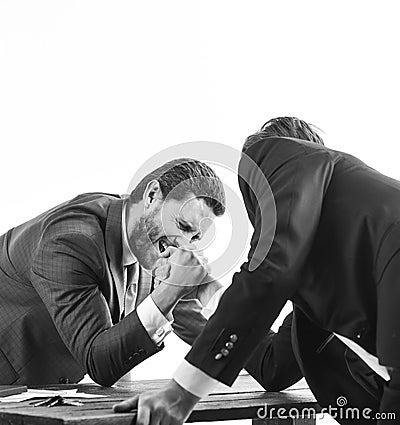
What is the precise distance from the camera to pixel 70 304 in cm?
196

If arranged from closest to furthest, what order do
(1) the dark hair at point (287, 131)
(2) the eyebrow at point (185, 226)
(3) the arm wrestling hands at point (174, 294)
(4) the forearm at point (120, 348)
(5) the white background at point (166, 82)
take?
(3) the arm wrestling hands at point (174, 294) → (1) the dark hair at point (287, 131) → (4) the forearm at point (120, 348) → (2) the eyebrow at point (185, 226) → (5) the white background at point (166, 82)

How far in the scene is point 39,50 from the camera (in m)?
3.51

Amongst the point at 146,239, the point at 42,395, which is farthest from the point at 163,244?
the point at 42,395

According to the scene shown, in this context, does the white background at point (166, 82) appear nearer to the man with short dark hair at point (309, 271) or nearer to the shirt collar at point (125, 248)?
the shirt collar at point (125, 248)

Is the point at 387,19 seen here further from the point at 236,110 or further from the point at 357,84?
the point at 236,110

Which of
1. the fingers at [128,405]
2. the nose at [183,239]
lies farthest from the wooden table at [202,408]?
the nose at [183,239]

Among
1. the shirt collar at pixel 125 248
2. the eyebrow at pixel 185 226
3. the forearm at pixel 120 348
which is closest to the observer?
the forearm at pixel 120 348

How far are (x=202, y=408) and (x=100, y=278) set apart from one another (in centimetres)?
53

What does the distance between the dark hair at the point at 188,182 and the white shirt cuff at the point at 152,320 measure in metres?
0.25

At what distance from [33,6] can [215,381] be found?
257 cm

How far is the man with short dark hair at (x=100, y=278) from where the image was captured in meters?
1.92

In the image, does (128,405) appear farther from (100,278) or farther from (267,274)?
(100,278)

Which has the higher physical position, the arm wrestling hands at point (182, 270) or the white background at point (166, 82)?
the white background at point (166, 82)

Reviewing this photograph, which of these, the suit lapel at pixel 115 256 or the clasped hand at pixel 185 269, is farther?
the suit lapel at pixel 115 256
